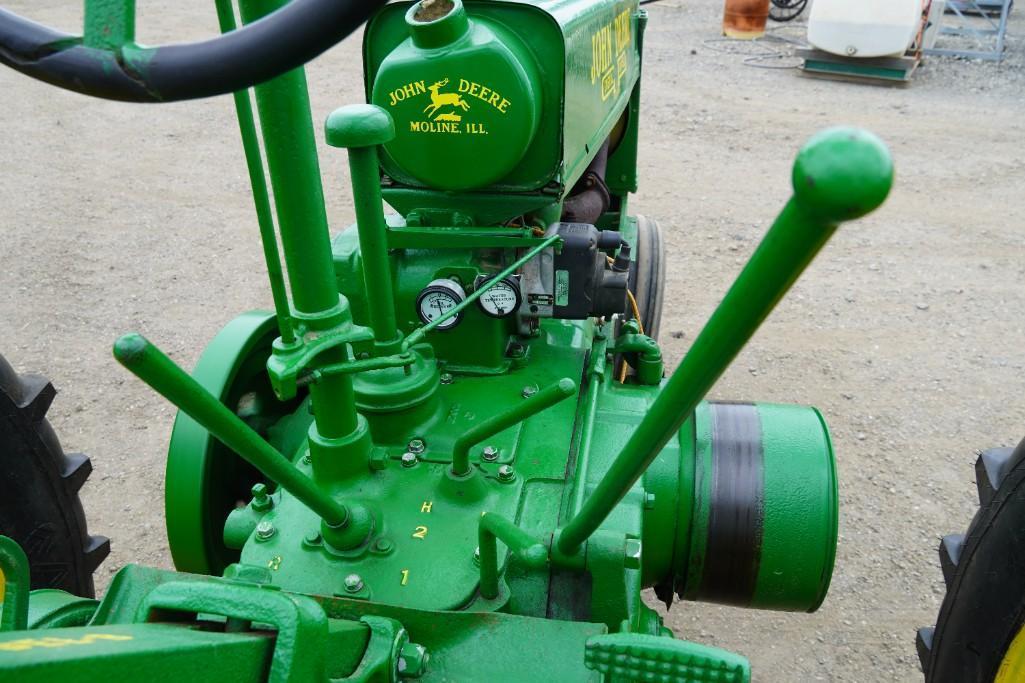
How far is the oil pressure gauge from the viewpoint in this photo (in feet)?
6.96

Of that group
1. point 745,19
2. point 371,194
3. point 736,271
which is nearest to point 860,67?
point 745,19

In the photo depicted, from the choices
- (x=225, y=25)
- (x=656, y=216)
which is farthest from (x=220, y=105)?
(x=225, y=25)

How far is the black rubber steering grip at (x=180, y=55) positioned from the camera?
84cm

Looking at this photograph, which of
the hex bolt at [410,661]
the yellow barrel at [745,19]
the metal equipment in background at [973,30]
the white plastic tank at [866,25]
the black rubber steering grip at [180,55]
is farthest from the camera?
the yellow barrel at [745,19]

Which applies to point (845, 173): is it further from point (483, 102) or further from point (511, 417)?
point (483, 102)

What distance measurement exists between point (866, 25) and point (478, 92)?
7733 mm

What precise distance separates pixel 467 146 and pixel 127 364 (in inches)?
47.8

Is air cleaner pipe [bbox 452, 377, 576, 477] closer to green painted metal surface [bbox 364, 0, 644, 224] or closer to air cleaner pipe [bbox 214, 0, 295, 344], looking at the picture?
air cleaner pipe [bbox 214, 0, 295, 344]

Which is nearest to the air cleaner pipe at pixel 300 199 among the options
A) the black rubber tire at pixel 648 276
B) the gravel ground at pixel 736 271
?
the gravel ground at pixel 736 271

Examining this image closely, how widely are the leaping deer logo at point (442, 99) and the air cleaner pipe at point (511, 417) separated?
81cm

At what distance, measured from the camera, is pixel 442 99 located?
2.04m

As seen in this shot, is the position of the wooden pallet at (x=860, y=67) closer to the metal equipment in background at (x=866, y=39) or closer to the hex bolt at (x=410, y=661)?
the metal equipment in background at (x=866, y=39)

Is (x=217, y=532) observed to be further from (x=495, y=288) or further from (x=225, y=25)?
(x=225, y=25)

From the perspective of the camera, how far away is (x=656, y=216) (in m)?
5.70
